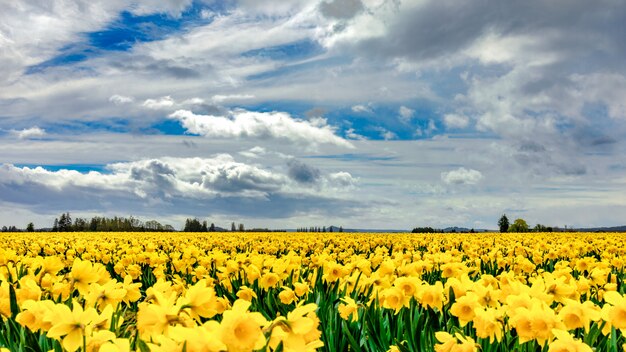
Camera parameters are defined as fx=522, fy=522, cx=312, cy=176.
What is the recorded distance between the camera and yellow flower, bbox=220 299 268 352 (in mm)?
1886

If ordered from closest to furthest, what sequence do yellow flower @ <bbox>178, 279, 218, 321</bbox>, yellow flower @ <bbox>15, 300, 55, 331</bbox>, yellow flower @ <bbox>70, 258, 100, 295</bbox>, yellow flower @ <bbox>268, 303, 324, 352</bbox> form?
yellow flower @ <bbox>268, 303, 324, 352</bbox> < yellow flower @ <bbox>178, 279, 218, 321</bbox> < yellow flower @ <bbox>15, 300, 55, 331</bbox> < yellow flower @ <bbox>70, 258, 100, 295</bbox>

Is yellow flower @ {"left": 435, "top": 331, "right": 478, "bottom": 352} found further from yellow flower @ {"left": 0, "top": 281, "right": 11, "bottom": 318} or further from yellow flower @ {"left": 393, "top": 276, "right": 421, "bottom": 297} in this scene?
yellow flower @ {"left": 0, "top": 281, "right": 11, "bottom": 318}

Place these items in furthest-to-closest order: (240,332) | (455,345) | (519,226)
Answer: (519,226) → (455,345) → (240,332)

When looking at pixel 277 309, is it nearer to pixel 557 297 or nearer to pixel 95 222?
pixel 557 297

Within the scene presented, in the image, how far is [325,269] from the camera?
21.9ft

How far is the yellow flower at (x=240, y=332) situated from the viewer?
189 cm

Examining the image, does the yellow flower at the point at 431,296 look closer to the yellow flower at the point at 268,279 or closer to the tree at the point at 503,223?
the yellow flower at the point at 268,279

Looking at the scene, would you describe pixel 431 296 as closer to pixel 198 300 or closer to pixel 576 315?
pixel 576 315

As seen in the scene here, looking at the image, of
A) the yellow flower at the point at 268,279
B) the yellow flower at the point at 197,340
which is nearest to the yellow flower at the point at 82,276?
the yellow flower at the point at 268,279

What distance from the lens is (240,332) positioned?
1.92 meters

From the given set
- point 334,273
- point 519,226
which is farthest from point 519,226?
point 334,273

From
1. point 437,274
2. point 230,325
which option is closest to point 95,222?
point 437,274

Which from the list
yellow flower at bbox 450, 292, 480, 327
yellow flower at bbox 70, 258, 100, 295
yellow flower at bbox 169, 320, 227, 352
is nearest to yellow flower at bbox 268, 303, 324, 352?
yellow flower at bbox 169, 320, 227, 352

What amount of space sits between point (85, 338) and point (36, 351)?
5.49 feet
